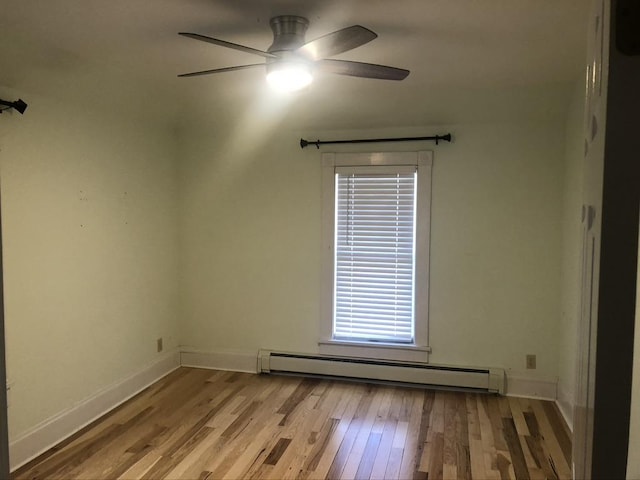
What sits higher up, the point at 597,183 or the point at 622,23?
the point at 622,23

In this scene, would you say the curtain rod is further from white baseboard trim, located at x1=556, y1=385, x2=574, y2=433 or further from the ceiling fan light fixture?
white baseboard trim, located at x1=556, y1=385, x2=574, y2=433

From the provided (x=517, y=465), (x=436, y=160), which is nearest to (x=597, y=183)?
(x=517, y=465)

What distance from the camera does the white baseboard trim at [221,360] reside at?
4.26 meters

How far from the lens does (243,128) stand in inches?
163

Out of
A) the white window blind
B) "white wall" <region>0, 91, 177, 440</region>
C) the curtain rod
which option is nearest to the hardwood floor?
"white wall" <region>0, 91, 177, 440</region>

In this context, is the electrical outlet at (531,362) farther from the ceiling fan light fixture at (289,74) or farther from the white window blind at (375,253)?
the ceiling fan light fixture at (289,74)

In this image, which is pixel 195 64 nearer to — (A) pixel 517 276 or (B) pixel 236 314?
(B) pixel 236 314

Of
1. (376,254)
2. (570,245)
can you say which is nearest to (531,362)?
(570,245)

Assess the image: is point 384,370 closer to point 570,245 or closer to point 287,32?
point 570,245

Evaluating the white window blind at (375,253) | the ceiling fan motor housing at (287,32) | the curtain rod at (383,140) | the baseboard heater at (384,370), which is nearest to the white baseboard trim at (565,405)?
the baseboard heater at (384,370)

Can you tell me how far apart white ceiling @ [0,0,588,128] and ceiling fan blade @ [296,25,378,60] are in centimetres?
14

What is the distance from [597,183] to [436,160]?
3322 mm

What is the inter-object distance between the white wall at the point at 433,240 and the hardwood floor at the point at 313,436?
0.48 metres

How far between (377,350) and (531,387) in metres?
1.23
